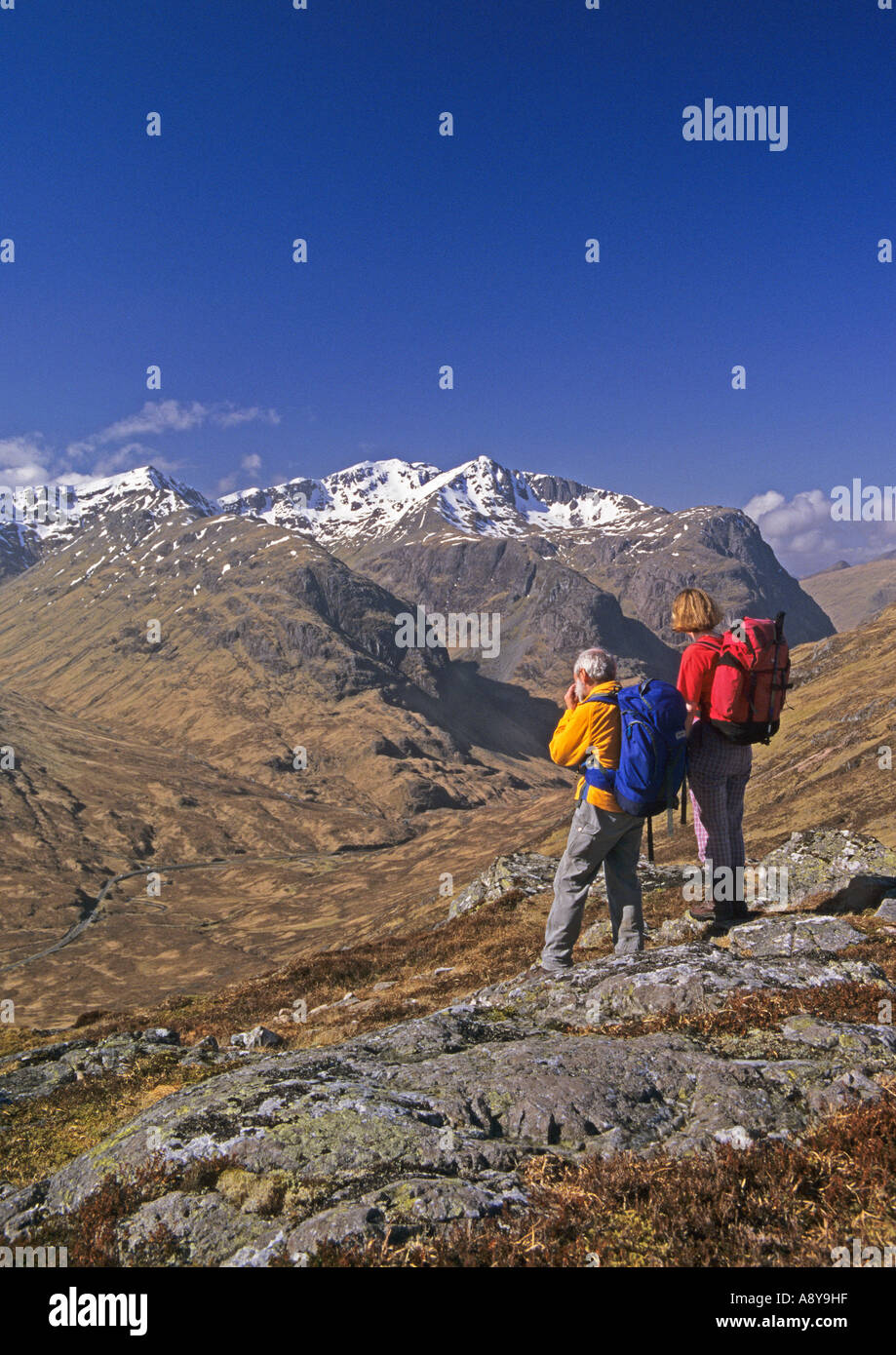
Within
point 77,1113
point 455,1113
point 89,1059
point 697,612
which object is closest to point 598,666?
point 697,612

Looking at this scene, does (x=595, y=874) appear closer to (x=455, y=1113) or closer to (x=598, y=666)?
(x=598, y=666)

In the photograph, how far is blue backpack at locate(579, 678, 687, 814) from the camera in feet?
36.1

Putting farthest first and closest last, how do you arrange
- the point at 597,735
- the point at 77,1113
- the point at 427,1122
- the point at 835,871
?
the point at 835,871 < the point at 597,735 < the point at 77,1113 < the point at 427,1122

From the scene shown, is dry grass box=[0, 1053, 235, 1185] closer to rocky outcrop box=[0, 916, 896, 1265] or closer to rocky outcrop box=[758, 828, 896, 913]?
rocky outcrop box=[0, 916, 896, 1265]

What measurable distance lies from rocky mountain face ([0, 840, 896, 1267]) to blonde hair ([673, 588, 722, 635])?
5.04 meters

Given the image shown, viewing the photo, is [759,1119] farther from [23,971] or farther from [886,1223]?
[23,971]

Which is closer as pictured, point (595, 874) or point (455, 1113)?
point (455, 1113)

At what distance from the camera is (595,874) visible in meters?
11.7

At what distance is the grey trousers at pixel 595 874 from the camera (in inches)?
460

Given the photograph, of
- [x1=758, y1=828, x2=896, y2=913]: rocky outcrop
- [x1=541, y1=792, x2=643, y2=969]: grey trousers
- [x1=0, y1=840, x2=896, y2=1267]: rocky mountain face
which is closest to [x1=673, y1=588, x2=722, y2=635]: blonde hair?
[x1=541, y1=792, x2=643, y2=969]: grey trousers

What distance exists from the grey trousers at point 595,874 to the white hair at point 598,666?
1.91 metres

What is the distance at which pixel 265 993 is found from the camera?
22578 mm

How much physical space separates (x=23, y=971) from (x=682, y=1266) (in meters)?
150

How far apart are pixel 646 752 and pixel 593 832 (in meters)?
1.62
